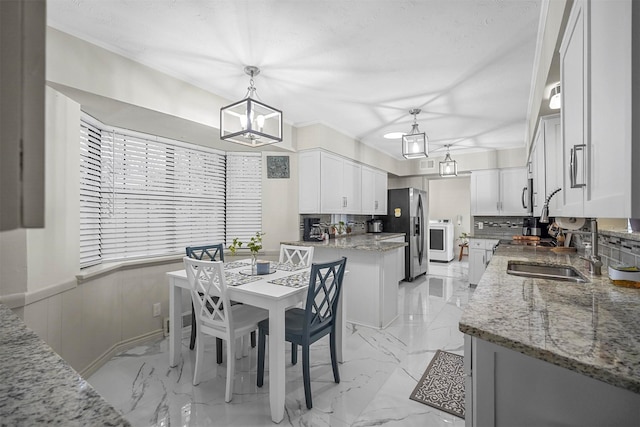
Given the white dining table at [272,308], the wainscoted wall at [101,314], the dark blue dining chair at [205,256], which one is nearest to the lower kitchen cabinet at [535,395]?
the white dining table at [272,308]

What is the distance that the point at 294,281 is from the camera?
7.34ft

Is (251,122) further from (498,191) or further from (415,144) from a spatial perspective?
(498,191)

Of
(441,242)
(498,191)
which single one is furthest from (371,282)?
(441,242)

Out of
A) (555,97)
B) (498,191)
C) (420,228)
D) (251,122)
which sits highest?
(555,97)

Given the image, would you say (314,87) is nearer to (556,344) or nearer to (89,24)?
(89,24)

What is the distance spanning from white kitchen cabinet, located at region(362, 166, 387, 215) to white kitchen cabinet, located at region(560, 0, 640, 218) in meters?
3.71

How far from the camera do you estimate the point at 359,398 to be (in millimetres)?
2051

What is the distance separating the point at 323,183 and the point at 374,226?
187cm

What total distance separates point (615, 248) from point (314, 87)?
8.33 feet

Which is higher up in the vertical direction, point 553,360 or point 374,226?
Answer: point 374,226

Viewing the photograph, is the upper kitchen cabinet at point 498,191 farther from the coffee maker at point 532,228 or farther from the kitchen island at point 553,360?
the kitchen island at point 553,360

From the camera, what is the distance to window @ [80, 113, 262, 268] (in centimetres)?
269

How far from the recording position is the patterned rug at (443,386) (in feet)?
6.42

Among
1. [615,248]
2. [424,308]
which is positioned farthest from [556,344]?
[424,308]
